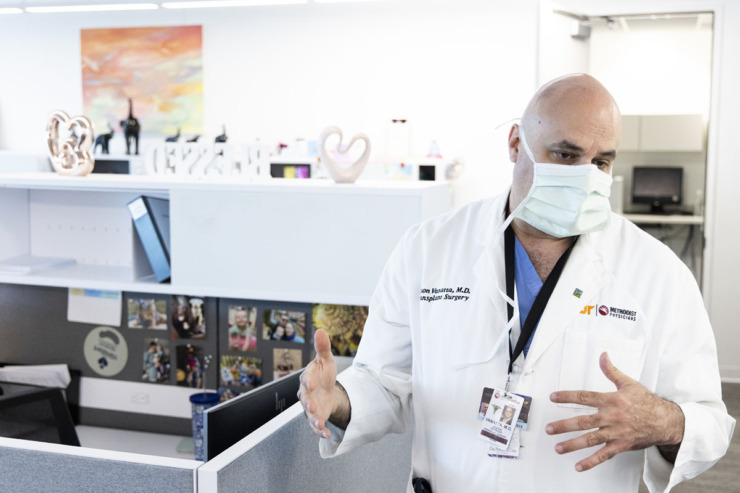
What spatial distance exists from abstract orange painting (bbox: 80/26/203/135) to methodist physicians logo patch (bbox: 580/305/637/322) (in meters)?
6.97

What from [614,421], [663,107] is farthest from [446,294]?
[663,107]

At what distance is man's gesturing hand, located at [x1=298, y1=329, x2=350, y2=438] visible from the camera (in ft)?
4.21

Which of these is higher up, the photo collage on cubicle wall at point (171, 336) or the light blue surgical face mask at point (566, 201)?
the light blue surgical face mask at point (566, 201)

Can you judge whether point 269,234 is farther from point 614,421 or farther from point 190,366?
point 614,421

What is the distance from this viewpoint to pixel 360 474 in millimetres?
1882

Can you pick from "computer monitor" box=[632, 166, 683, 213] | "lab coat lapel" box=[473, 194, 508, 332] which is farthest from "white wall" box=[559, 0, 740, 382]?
"lab coat lapel" box=[473, 194, 508, 332]

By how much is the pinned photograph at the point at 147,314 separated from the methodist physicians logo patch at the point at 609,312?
1537 millimetres

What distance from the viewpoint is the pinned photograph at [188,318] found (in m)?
2.47

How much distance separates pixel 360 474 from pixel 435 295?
61cm

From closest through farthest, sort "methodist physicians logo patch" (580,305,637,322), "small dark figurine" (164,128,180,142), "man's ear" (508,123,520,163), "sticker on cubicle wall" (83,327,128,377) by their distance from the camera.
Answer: "methodist physicians logo patch" (580,305,637,322)
"man's ear" (508,123,520,163)
"sticker on cubicle wall" (83,327,128,377)
"small dark figurine" (164,128,180,142)

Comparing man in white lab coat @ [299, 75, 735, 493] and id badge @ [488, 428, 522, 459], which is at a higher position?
man in white lab coat @ [299, 75, 735, 493]

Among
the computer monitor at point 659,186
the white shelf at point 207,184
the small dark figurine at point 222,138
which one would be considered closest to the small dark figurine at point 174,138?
the small dark figurine at point 222,138

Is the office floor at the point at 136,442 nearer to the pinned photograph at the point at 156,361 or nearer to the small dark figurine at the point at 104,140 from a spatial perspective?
the pinned photograph at the point at 156,361

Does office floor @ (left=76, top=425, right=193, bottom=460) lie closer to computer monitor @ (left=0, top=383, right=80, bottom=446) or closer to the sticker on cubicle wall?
computer monitor @ (left=0, top=383, right=80, bottom=446)
